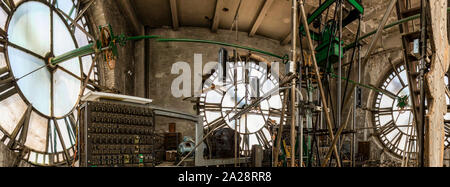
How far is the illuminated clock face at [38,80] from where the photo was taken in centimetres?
324

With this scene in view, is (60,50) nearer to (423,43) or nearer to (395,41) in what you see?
(423,43)

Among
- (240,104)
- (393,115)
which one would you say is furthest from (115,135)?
(393,115)

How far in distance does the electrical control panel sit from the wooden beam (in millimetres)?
2542

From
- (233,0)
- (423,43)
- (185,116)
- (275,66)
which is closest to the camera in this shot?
(423,43)

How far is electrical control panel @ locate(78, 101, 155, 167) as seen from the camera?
2646mm

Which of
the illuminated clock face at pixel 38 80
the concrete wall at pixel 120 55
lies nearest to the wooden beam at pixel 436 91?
the illuminated clock face at pixel 38 80

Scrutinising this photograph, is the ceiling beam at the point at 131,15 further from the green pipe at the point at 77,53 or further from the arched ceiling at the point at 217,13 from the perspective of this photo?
the green pipe at the point at 77,53

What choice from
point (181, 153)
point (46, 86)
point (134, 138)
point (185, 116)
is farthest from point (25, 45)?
point (181, 153)

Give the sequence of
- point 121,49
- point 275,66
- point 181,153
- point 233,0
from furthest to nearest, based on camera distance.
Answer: point 275,66 → point 233,0 → point 121,49 → point 181,153

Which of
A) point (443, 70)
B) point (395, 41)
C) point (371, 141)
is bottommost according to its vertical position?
point (371, 141)

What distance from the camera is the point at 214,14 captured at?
847 centimetres

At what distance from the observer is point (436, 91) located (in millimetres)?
1428

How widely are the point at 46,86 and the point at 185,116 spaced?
6.51 feet
